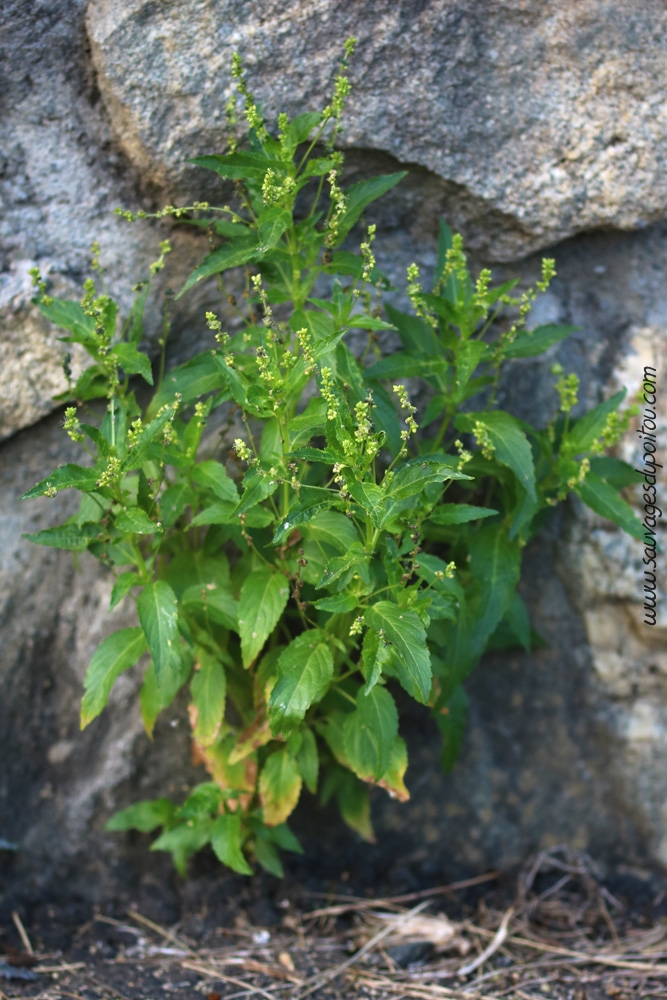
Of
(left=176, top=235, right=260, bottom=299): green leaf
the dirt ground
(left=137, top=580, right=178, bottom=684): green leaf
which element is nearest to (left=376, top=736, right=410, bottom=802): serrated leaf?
the dirt ground

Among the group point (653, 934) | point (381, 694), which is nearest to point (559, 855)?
point (653, 934)

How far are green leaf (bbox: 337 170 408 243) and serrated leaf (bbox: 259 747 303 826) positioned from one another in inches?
65.9

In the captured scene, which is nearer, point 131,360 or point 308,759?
point 131,360

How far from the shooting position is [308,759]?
116 inches

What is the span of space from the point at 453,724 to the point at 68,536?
4.81 feet

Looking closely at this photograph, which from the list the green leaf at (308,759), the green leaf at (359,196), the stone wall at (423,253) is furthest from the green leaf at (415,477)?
the stone wall at (423,253)

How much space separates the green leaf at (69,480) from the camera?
2451mm

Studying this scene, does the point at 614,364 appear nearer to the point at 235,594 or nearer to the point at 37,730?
the point at 235,594

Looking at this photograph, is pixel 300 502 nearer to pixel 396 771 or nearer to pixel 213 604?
pixel 213 604

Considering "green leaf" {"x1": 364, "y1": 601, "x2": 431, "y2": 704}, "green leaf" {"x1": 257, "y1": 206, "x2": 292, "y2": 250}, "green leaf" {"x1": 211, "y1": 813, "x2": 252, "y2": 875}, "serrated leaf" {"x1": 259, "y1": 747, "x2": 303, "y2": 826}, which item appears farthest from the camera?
"serrated leaf" {"x1": 259, "y1": 747, "x2": 303, "y2": 826}

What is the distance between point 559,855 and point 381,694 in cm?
147

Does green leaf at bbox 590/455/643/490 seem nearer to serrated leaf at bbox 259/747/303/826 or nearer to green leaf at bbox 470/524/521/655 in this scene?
green leaf at bbox 470/524/521/655

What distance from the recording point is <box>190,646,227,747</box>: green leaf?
2.86 metres

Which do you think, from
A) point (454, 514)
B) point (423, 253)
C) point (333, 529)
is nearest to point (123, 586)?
point (333, 529)
